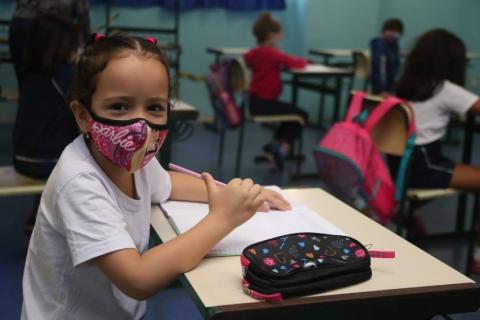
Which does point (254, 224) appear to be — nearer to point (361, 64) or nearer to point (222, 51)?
point (222, 51)

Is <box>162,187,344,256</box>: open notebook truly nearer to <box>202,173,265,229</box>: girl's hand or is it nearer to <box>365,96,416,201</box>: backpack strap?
<box>202,173,265,229</box>: girl's hand

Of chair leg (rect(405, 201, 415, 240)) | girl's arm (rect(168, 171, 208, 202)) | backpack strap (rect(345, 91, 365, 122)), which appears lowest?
chair leg (rect(405, 201, 415, 240))

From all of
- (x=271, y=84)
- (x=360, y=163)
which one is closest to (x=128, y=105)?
(x=360, y=163)

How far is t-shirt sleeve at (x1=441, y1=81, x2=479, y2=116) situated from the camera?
122 inches

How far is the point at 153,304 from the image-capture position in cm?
259

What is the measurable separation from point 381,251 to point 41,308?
64 centimetres

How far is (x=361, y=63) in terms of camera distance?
6324mm

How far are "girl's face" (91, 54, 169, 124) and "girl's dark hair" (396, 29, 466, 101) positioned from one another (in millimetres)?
2239

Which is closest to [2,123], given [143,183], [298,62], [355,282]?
[298,62]

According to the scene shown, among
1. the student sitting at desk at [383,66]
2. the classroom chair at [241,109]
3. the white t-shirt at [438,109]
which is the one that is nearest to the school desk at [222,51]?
the student sitting at desk at [383,66]

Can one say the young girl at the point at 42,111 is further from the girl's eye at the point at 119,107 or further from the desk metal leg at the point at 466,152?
the desk metal leg at the point at 466,152

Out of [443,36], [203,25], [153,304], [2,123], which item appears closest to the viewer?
[153,304]

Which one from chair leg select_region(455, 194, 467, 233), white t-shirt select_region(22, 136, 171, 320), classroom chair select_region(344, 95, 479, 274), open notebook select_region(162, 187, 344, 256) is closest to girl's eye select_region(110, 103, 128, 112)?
white t-shirt select_region(22, 136, 171, 320)

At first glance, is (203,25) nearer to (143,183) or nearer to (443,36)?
Result: (443,36)
